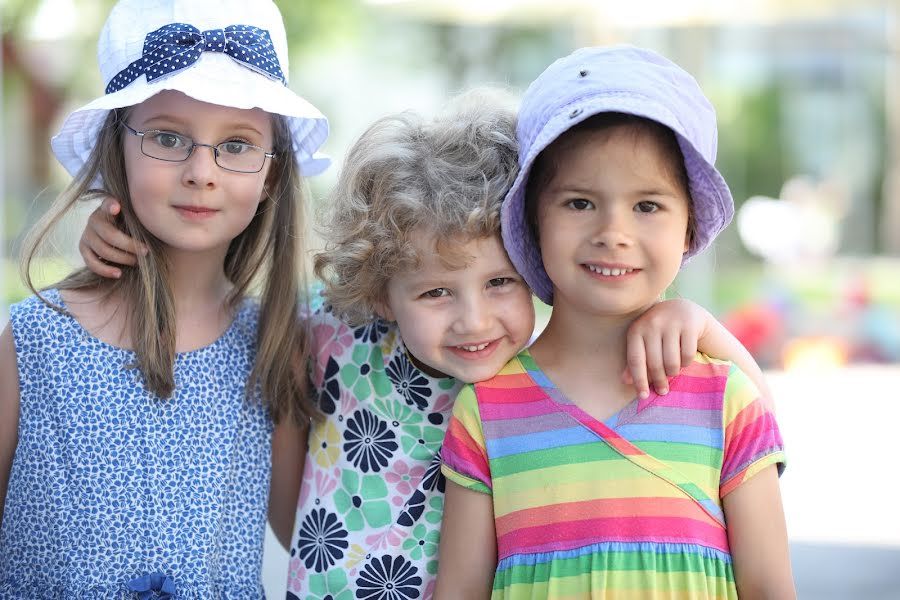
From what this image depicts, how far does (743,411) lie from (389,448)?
2.31ft

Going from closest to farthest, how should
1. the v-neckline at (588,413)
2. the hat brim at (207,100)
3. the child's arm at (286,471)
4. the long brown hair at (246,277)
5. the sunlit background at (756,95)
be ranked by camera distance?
the v-neckline at (588,413) < the hat brim at (207,100) < the long brown hair at (246,277) < the child's arm at (286,471) < the sunlit background at (756,95)

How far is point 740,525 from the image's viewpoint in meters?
1.71

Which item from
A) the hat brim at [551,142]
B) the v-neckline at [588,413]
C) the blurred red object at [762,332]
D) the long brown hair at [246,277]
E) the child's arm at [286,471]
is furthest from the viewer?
the blurred red object at [762,332]

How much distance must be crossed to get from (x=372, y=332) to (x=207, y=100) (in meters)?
0.57

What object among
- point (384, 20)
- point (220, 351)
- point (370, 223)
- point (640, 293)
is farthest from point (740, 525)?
point (384, 20)

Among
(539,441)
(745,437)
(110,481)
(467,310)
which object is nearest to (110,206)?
(110,481)

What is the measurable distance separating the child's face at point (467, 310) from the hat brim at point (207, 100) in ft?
1.44

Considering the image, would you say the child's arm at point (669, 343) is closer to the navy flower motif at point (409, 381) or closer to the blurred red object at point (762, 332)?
the navy flower motif at point (409, 381)

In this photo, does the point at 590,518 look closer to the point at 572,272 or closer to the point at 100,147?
the point at 572,272

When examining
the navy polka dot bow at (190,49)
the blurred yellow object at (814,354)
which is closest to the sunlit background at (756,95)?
the blurred yellow object at (814,354)

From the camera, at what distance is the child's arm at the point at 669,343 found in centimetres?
176

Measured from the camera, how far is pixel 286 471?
224 cm

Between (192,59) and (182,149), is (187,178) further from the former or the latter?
(192,59)

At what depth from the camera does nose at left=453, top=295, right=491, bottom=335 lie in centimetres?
183
